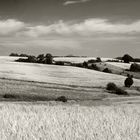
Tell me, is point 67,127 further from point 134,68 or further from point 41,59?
point 41,59

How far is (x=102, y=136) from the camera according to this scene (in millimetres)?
6168

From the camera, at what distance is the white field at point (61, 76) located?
6619 cm

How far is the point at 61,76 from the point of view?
75000mm

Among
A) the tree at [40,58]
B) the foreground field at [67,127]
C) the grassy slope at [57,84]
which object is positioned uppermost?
the tree at [40,58]

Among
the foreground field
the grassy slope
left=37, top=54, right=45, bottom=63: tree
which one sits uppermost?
left=37, top=54, right=45, bottom=63: tree

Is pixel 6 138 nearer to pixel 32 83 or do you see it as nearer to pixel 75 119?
pixel 75 119

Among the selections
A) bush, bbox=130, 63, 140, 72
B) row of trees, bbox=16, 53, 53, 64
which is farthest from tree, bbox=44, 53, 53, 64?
bush, bbox=130, 63, 140, 72

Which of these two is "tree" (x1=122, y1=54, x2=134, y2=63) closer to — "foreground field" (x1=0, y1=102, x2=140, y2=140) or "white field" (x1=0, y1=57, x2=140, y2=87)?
"white field" (x1=0, y1=57, x2=140, y2=87)

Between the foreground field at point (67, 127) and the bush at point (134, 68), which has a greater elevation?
the foreground field at point (67, 127)

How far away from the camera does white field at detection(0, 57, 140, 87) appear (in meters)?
66.2

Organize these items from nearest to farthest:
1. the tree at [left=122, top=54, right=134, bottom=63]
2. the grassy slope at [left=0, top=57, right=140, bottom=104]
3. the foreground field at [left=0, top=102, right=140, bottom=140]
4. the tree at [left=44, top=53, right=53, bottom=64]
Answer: the foreground field at [left=0, top=102, right=140, bottom=140] → the grassy slope at [left=0, top=57, right=140, bottom=104] → the tree at [left=44, top=53, right=53, bottom=64] → the tree at [left=122, top=54, right=134, bottom=63]

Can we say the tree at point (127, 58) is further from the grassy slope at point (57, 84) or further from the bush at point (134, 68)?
the grassy slope at point (57, 84)

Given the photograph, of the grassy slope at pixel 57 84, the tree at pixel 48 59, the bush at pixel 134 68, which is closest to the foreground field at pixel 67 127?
A: the grassy slope at pixel 57 84

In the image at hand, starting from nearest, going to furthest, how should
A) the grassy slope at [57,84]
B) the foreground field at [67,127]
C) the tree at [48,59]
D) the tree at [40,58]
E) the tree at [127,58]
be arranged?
the foreground field at [67,127]
the grassy slope at [57,84]
the tree at [48,59]
the tree at [40,58]
the tree at [127,58]
